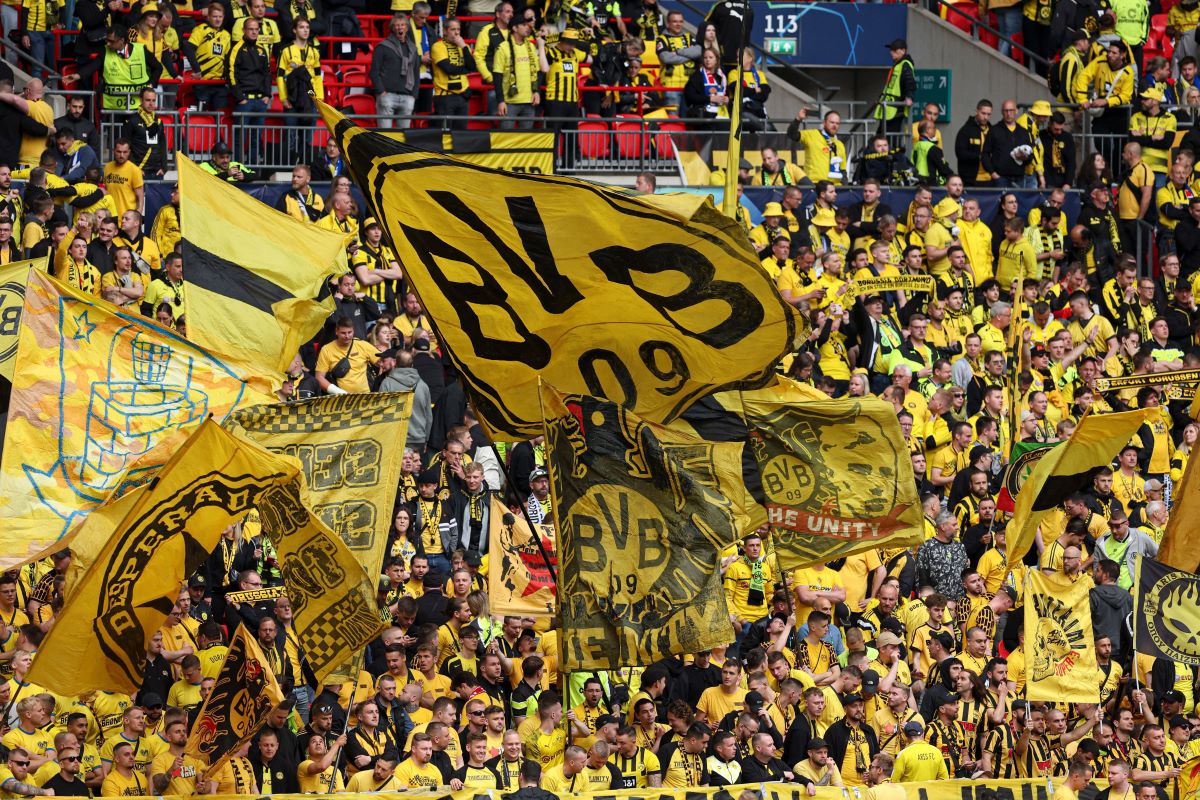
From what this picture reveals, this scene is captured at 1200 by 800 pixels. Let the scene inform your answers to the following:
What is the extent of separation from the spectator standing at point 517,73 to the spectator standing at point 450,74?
0.39 meters

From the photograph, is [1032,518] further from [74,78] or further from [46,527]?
[74,78]

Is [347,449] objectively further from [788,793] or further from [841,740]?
[841,740]

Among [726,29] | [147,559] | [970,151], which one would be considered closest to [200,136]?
[726,29]

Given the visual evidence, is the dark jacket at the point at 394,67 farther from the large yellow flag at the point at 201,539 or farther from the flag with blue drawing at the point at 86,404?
the large yellow flag at the point at 201,539

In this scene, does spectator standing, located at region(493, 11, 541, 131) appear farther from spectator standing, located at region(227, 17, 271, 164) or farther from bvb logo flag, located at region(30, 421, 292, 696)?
bvb logo flag, located at region(30, 421, 292, 696)

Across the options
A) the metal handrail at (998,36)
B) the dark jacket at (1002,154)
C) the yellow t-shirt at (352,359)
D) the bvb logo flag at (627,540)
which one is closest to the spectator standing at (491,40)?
the dark jacket at (1002,154)

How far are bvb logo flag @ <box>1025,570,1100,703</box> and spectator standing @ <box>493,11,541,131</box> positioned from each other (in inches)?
382

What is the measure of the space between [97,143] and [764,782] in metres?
10.8

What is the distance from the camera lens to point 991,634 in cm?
2291

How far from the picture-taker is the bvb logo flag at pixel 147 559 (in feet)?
53.4

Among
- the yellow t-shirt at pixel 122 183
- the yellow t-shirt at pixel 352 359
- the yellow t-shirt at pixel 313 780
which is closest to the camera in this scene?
the yellow t-shirt at pixel 313 780

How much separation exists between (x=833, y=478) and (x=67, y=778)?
5664 millimetres

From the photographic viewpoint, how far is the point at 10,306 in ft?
60.5

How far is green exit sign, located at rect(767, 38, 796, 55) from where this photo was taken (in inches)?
1369
